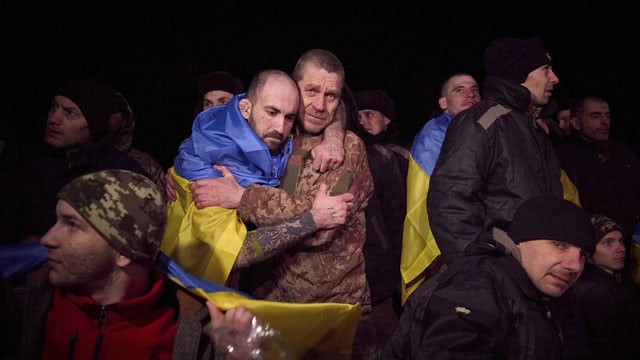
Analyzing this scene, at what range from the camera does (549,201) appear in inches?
111

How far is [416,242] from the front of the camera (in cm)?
389

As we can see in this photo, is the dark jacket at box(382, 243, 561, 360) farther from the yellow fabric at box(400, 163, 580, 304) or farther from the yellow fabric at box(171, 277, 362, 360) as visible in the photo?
the yellow fabric at box(400, 163, 580, 304)

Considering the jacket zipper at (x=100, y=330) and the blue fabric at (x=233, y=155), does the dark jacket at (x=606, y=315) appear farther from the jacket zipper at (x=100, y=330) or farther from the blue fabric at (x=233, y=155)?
the jacket zipper at (x=100, y=330)

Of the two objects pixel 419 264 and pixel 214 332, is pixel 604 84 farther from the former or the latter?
pixel 214 332

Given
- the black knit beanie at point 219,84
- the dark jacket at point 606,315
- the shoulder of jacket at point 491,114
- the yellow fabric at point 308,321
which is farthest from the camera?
the black knit beanie at point 219,84

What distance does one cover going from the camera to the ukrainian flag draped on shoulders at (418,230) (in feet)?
12.6

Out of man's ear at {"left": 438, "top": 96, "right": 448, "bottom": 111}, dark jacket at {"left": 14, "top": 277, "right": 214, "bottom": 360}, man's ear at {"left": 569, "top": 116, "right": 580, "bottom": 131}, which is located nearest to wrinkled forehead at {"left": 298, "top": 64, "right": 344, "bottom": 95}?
dark jacket at {"left": 14, "top": 277, "right": 214, "bottom": 360}

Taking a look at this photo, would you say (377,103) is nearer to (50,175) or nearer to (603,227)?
(603,227)

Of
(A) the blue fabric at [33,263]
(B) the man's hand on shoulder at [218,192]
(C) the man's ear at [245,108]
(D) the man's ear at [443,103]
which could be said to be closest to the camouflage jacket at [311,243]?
(B) the man's hand on shoulder at [218,192]

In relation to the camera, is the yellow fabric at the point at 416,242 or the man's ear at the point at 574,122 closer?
the yellow fabric at the point at 416,242

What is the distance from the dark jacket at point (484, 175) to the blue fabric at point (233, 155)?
81 centimetres

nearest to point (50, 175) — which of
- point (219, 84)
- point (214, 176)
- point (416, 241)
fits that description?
point (214, 176)

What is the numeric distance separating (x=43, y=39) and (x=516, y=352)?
4.10 metres

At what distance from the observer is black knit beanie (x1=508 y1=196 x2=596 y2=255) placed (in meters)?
2.72
